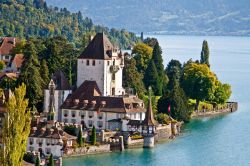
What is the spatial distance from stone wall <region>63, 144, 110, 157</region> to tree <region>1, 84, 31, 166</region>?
18.1m

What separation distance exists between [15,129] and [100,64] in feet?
105

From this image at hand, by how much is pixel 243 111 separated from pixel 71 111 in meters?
30.4

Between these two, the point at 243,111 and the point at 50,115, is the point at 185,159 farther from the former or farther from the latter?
the point at 243,111

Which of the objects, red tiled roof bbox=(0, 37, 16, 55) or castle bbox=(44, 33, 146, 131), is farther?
red tiled roof bbox=(0, 37, 16, 55)

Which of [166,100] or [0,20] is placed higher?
[0,20]

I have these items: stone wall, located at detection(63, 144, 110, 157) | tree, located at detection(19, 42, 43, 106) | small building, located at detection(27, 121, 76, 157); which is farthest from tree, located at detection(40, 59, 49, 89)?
small building, located at detection(27, 121, 76, 157)

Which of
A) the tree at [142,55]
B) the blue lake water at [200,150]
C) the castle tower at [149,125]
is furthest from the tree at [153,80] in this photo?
the castle tower at [149,125]

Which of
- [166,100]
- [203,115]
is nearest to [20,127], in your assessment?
[166,100]

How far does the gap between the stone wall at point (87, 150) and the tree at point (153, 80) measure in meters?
29.6

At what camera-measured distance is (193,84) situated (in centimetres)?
10700

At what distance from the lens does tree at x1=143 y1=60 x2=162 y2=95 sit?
105812 millimetres

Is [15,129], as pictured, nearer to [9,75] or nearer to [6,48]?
[9,75]

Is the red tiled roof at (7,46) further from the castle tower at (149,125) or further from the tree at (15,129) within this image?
the tree at (15,129)

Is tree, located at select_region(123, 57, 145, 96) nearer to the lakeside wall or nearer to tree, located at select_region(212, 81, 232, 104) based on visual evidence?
the lakeside wall
